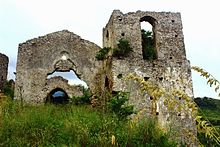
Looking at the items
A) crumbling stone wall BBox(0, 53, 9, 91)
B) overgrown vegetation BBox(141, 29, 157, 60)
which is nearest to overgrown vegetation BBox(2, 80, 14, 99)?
crumbling stone wall BBox(0, 53, 9, 91)

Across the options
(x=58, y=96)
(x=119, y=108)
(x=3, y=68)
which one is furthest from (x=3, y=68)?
(x=119, y=108)

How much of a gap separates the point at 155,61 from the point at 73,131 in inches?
394

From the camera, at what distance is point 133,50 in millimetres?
16000

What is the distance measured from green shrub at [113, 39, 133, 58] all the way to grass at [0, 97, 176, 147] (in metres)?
8.12

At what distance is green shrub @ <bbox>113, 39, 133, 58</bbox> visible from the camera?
15.6 metres

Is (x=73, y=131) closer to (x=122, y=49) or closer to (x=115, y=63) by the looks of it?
(x=115, y=63)

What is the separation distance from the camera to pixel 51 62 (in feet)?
58.8

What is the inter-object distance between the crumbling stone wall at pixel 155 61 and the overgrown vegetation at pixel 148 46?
329mm

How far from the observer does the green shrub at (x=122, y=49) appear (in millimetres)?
15562

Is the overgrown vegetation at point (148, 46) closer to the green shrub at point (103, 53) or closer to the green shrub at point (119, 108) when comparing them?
the green shrub at point (103, 53)

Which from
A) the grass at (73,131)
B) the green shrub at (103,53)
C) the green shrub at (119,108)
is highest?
the green shrub at (103,53)

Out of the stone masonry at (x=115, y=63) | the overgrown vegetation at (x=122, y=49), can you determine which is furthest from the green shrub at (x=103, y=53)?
the overgrown vegetation at (x=122, y=49)

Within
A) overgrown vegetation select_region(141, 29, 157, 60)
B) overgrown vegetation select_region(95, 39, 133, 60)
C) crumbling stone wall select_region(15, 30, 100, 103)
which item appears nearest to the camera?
overgrown vegetation select_region(95, 39, 133, 60)

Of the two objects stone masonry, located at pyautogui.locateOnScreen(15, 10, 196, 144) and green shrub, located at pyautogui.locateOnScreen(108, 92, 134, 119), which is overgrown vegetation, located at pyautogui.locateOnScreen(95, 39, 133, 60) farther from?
Answer: green shrub, located at pyautogui.locateOnScreen(108, 92, 134, 119)
